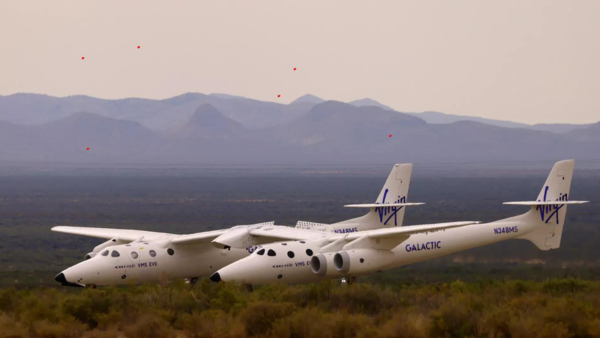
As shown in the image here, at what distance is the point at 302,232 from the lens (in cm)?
3184

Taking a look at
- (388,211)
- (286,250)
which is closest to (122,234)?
(286,250)

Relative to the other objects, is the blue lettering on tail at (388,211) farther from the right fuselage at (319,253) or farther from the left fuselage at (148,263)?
the left fuselage at (148,263)

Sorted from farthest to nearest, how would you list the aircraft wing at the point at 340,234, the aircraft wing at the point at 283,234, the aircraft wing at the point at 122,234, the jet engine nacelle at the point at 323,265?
the aircraft wing at the point at 122,234, the aircraft wing at the point at 283,234, the aircraft wing at the point at 340,234, the jet engine nacelle at the point at 323,265

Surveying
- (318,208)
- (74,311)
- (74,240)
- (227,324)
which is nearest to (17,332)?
(74,311)

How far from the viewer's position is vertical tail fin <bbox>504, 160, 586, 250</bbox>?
1356 inches

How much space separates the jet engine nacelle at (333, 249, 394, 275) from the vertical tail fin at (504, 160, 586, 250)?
8150mm

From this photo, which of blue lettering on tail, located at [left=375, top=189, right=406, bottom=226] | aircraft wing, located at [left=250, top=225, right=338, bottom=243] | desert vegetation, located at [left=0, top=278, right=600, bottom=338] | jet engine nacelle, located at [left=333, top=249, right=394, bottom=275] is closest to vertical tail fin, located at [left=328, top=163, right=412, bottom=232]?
blue lettering on tail, located at [left=375, top=189, right=406, bottom=226]

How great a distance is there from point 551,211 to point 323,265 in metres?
11.7

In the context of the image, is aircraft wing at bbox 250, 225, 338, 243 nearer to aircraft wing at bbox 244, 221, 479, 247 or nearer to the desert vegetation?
aircraft wing at bbox 244, 221, 479, 247

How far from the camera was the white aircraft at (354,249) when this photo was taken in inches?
1073

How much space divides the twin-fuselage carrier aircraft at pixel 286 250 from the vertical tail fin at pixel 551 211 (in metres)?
0.04

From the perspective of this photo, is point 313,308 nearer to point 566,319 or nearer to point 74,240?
point 566,319

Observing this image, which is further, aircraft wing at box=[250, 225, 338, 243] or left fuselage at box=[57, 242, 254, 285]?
aircraft wing at box=[250, 225, 338, 243]

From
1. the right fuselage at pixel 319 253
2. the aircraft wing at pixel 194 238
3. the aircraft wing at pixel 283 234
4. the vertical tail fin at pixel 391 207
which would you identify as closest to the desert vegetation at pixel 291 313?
the right fuselage at pixel 319 253
